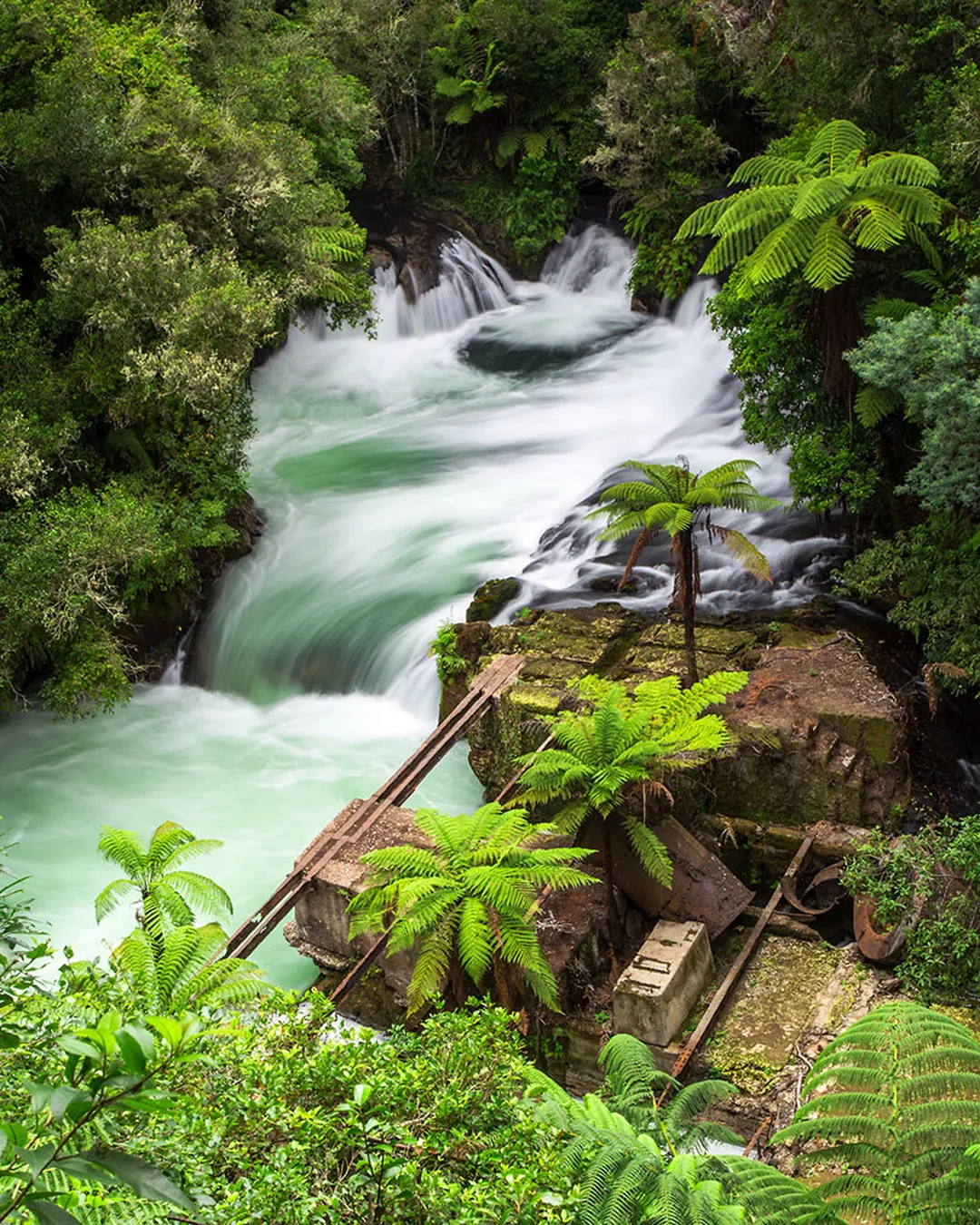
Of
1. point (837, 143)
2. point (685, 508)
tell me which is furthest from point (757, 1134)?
point (837, 143)

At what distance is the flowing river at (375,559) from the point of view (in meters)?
12.4

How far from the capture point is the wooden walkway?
8.50 m

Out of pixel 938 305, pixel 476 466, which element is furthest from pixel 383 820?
pixel 476 466

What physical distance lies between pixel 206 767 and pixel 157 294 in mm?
5753

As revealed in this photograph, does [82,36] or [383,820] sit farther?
[82,36]

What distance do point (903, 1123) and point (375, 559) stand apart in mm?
11687

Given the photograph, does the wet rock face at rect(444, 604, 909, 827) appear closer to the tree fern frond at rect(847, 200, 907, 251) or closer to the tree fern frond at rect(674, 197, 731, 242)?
the tree fern frond at rect(847, 200, 907, 251)

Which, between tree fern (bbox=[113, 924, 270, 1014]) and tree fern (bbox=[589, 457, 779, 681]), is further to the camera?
tree fern (bbox=[589, 457, 779, 681])

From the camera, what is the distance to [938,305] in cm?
1107

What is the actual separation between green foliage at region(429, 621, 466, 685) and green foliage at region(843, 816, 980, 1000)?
5.08m

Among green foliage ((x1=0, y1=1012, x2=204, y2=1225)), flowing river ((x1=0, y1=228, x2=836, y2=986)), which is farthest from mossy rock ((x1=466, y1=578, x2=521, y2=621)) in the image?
green foliage ((x1=0, y1=1012, x2=204, y2=1225))

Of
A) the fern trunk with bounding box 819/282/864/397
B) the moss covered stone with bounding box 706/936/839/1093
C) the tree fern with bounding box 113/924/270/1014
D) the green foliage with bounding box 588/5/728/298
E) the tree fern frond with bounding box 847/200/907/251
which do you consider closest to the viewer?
the tree fern with bounding box 113/924/270/1014

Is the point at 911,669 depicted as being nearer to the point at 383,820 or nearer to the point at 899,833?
the point at 899,833

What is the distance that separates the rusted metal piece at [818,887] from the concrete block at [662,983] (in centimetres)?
98
